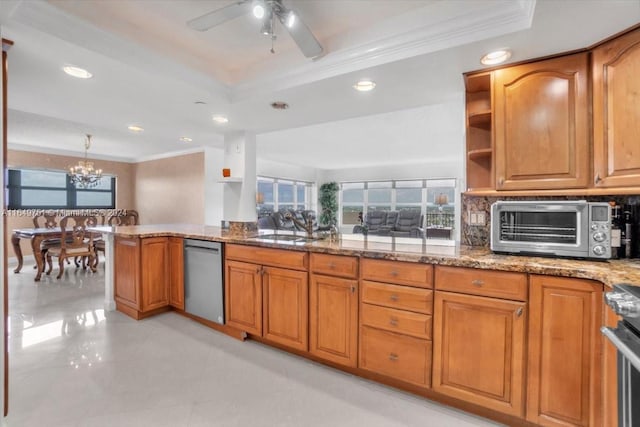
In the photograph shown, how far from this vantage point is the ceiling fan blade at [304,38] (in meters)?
1.53

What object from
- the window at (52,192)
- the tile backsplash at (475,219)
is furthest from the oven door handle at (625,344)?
the window at (52,192)

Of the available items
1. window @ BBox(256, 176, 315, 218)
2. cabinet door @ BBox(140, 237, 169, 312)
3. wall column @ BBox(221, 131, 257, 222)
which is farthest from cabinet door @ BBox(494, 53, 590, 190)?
window @ BBox(256, 176, 315, 218)

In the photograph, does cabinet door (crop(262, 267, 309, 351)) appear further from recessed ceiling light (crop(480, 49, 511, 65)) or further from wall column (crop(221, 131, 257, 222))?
recessed ceiling light (crop(480, 49, 511, 65))

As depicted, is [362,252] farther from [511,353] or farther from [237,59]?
[237,59]

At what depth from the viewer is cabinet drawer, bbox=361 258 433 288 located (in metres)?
1.70

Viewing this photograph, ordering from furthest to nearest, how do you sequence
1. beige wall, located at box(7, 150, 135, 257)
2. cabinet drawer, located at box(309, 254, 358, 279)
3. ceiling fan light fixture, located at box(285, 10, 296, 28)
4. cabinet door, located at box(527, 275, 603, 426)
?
beige wall, located at box(7, 150, 135, 257), cabinet drawer, located at box(309, 254, 358, 279), ceiling fan light fixture, located at box(285, 10, 296, 28), cabinet door, located at box(527, 275, 603, 426)

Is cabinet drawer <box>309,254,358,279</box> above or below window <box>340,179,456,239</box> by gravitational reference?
below

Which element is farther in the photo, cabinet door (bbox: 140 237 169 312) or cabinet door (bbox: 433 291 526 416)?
cabinet door (bbox: 140 237 169 312)

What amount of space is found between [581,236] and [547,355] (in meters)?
0.66

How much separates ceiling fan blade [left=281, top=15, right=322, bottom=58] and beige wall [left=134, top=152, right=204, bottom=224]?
451 cm

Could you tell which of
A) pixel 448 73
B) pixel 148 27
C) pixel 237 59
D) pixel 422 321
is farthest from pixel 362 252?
pixel 148 27

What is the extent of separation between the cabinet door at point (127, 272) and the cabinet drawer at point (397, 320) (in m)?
→ 2.34

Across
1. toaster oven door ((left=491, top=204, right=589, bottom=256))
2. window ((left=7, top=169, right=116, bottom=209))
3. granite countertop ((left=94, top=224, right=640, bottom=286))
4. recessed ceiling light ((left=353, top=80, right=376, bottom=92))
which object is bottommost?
granite countertop ((left=94, top=224, right=640, bottom=286))

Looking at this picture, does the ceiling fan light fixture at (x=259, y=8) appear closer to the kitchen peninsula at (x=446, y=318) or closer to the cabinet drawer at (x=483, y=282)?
the kitchen peninsula at (x=446, y=318)
